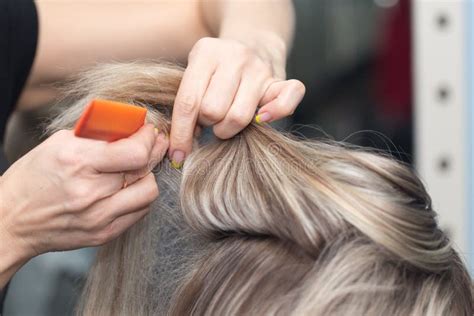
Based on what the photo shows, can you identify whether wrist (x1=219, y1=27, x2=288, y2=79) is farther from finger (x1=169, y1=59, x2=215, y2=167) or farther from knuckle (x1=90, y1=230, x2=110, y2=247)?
knuckle (x1=90, y1=230, x2=110, y2=247)

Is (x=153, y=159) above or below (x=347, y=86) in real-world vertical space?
above

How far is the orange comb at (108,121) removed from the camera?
0.69 meters

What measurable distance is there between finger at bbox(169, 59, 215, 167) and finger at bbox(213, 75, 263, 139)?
0.11ft

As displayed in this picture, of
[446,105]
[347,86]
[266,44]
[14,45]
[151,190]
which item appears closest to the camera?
[151,190]

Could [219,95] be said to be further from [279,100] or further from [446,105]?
[446,105]

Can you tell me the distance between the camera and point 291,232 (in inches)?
31.2

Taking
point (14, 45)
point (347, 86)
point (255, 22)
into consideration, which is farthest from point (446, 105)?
point (14, 45)

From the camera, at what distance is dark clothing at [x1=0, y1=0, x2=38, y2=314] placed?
1.17 meters

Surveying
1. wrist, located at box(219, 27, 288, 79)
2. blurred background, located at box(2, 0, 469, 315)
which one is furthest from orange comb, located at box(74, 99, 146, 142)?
blurred background, located at box(2, 0, 469, 315)

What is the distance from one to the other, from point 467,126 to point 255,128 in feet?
3.76

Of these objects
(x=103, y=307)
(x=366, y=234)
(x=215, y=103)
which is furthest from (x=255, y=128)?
(x=103, y=307)

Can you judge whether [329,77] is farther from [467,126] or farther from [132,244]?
[132,244]

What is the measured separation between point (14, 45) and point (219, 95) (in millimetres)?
461

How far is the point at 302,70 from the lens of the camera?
2678 millimetres
